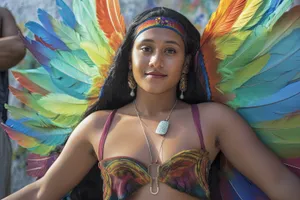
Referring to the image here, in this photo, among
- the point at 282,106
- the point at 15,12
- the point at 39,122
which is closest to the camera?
the point at 282,106

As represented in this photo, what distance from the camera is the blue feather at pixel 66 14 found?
298 cm

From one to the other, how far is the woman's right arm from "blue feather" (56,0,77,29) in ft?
1.89

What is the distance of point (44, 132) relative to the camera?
9.66ft

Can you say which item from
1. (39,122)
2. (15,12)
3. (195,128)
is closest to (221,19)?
(195,128)

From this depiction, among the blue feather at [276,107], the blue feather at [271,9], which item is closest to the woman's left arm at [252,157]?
the blue feather at [276,107]

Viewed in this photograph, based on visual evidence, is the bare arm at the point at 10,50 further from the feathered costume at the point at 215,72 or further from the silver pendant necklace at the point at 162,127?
the silver pendant necklace at the point at 162,127

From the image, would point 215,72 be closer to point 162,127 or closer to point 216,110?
point 216,110

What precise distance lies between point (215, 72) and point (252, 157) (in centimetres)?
48

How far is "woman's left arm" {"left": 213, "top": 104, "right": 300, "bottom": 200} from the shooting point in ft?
7.76

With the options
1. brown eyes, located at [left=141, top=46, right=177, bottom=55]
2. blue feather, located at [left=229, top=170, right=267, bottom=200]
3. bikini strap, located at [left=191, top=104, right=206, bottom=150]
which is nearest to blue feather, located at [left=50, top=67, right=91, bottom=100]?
brown eyes, located at [left=141, top=46, right=177, bottom=55]

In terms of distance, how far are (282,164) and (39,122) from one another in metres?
1.27

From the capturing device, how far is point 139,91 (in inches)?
105

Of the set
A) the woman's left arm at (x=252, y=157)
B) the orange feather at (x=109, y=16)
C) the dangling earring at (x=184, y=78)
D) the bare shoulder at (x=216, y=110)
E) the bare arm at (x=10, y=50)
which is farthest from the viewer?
the bare arm at (x=10, y=50)

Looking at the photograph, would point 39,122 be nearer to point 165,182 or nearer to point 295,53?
point 165,182
